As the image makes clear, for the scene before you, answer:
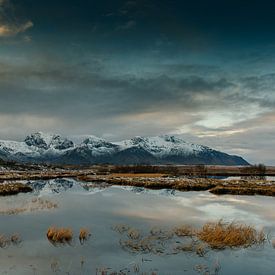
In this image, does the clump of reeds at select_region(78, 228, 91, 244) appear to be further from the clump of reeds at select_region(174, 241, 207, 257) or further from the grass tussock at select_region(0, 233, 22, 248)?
the clump of reeds at select_region(174, 241, 207, 257)

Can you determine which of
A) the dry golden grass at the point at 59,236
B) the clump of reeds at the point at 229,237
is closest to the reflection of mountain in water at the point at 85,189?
the clump of reeds at the point at 229,237

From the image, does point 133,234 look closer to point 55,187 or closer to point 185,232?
point 185,232

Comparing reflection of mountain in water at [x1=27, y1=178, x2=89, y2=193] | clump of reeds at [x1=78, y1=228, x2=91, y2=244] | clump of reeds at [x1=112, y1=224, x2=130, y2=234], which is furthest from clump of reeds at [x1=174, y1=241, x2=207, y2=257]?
reflection of mountain in water at [x1=27, y1=178, x2=89, y2=193]

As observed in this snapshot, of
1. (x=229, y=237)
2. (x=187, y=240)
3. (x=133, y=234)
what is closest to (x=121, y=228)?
(x=133, y=234)

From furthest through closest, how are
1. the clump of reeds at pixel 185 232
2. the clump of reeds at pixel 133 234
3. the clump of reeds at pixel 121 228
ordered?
the clump of reeds at pixel 121 228 → the clump of reeds at pixel 185 232 → the clump of reeds at pixel 133 234

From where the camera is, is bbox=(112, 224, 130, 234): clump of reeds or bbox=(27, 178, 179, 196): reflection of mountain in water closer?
bbox=(112, 224, 130, 234): clump of reeds

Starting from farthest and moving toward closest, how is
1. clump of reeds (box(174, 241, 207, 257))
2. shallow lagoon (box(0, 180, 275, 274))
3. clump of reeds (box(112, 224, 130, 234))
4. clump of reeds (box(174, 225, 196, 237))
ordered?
clump of reeds (box(112, 224, 130, 234)) → clump of reeds (box(174, 225, 196, 237)) → clump of reeds (box(174, 241, 207, 257)) → shallow lagoon (box(0, 180, 275, 274))

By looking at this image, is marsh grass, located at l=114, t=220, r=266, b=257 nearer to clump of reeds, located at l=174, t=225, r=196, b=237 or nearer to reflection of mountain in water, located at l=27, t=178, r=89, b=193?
clump of reeds, located at l=174, t=225, r=196, b=237

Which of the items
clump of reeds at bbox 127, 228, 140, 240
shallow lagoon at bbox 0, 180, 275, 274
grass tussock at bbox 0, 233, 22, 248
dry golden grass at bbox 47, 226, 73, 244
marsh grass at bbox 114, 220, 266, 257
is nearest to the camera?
shallow lagoon at bbox 0, 180, 275, 274

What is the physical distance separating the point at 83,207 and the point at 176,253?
900 inches

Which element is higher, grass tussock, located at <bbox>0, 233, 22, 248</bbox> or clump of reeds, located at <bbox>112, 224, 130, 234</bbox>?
clump of reeds, located at <bbox>112, 224, 130, 234</bbox>

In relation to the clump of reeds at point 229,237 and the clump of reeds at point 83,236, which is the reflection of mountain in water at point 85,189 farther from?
the clump of reeds at point 83,236

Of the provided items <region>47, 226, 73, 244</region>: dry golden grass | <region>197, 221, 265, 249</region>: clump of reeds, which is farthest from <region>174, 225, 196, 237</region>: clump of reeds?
<region>47, 226, 73, 244</region>: dry golden grass

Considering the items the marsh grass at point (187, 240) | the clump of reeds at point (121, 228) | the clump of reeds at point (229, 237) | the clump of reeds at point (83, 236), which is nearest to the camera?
the marsh grass at point (187, 240)
